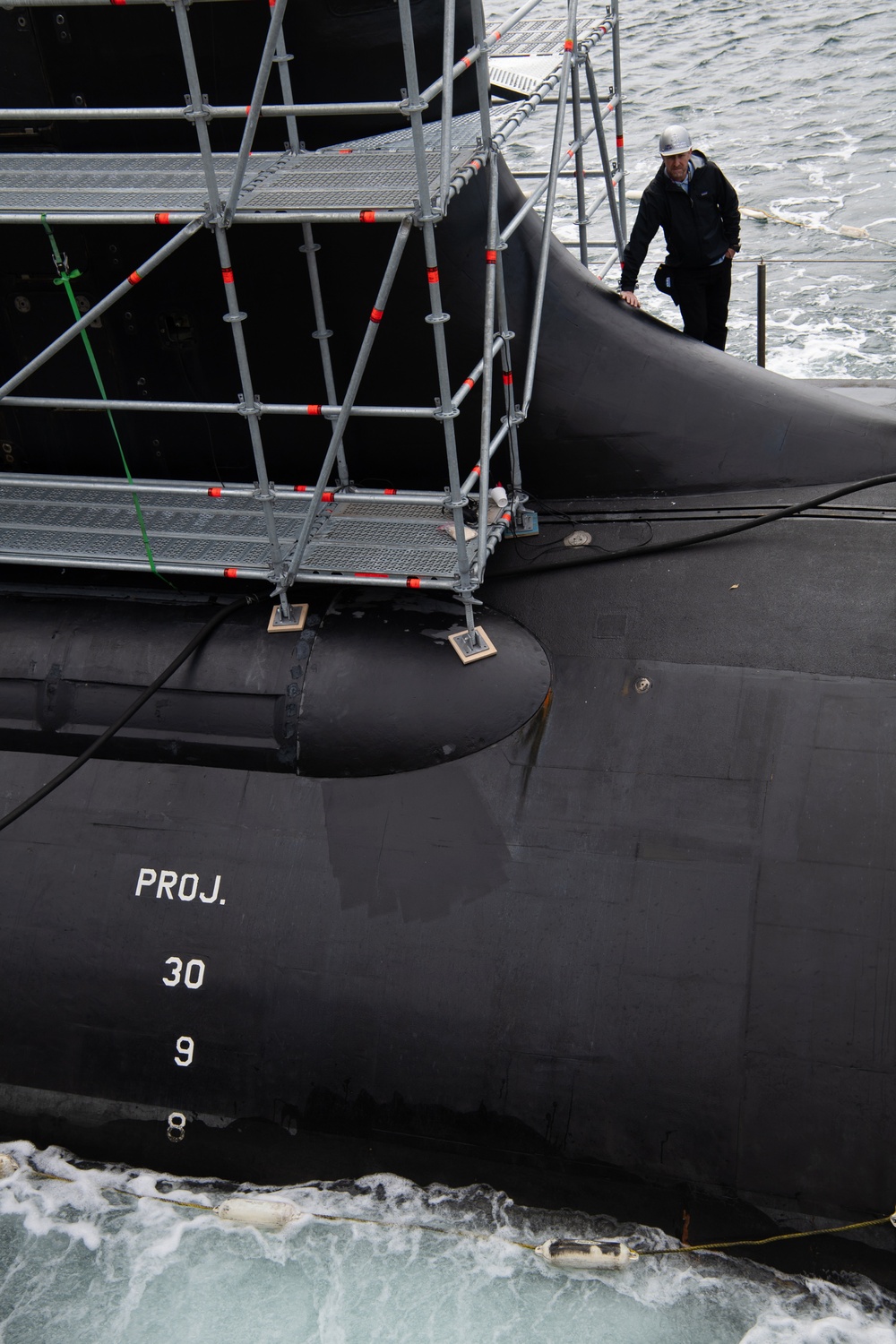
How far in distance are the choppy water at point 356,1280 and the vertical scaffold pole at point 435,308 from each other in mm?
3257

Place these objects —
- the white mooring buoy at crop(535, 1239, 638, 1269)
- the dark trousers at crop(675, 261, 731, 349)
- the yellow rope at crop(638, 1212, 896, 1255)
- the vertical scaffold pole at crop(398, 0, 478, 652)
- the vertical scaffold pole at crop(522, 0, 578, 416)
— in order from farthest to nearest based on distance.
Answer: the dark trousers at crop(675, 261, 731, 349) < the vertical scaffold pole at crop(522, 0, 578, 416) < the white mooring buoy at crop(535, 1239, 638, 1269) < the yellow rope at crop(638, 1212, 896, 1255) < the vertical scaffold pole at crop(398, 0, 478, 652)

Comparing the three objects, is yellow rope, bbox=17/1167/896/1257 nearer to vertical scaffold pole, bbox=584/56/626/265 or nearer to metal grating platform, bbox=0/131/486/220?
metal grating platform, bbox=0/131/486/220

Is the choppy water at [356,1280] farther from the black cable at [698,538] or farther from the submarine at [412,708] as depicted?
the black cable at [698,538]

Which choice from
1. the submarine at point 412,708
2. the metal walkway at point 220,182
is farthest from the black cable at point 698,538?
the metal walkway at point 220,182

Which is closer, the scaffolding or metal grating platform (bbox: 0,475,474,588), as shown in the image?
the scaffolding

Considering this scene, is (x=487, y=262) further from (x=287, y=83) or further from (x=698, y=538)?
(x=698, y=538)

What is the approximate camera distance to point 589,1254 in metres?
6.39

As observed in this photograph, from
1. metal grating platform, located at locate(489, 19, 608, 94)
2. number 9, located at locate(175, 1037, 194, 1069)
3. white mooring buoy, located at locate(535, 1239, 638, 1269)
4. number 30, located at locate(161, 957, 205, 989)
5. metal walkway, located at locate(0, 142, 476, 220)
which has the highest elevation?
metal grating platform, located at locate(489, 19, 608, 94)

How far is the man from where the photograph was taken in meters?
8.91

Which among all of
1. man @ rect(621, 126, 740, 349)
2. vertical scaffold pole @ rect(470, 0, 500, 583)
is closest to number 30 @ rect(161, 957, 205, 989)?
vertical scaffold pole @ rect(470, 0, 500, 583)

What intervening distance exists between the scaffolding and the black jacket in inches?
33.2

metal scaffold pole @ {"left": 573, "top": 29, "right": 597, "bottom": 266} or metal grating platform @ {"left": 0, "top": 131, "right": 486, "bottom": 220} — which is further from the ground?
metal grating platform @ {"left": 0, "top": 131, "right": 486, "bottom": 220}

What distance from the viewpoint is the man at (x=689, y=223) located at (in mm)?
8906

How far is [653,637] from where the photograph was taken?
7.47 metres
